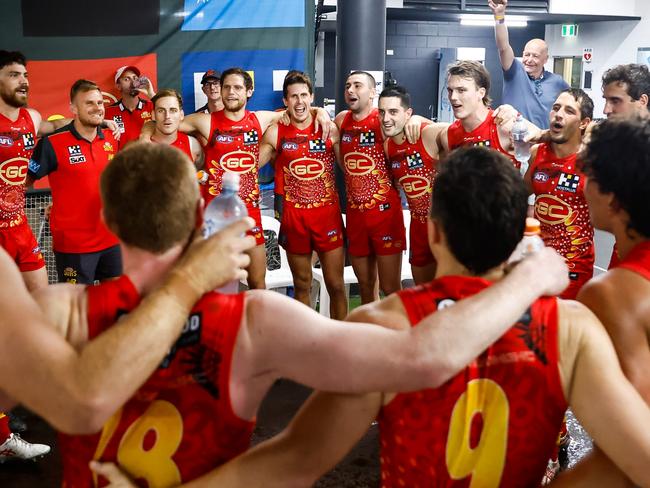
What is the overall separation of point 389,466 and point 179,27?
682 cm

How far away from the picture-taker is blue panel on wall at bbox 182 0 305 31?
7.44 meters

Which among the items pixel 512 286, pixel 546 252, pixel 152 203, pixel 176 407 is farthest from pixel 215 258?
pixel 546 252

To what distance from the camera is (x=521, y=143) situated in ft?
15.4

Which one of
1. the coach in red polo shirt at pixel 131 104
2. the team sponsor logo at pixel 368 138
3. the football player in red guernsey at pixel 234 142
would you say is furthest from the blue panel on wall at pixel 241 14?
the team sponsor logo at pixel 368 138

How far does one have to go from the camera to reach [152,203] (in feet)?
4.28

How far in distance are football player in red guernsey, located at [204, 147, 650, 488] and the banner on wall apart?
6.55 m

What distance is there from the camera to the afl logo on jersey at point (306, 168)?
17.7 ft

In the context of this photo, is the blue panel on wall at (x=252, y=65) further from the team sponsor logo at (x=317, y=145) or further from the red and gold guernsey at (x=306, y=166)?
the team sponsor logo at (x=317, y=145)

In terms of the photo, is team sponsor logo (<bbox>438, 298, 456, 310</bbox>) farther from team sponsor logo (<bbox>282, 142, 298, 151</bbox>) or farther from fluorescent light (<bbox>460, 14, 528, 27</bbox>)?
fluorescent light (<bbox>460, 14, 528, 27</bbox>)

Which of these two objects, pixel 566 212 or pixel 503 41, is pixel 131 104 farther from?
pixel 566 212

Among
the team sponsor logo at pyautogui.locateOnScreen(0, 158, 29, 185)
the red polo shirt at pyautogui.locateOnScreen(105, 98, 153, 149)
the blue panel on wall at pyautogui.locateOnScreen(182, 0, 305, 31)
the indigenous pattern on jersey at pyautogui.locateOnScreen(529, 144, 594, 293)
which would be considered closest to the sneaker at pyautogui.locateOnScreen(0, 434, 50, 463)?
the team sponsor logo at pyautogui.locateOnScreen(0, 158, 29, 185)

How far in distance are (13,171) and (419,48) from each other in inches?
535

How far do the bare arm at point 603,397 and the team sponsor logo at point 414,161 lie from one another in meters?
3.83

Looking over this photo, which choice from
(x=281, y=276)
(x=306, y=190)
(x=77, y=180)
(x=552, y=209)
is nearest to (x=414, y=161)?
(x=306, y=190)
